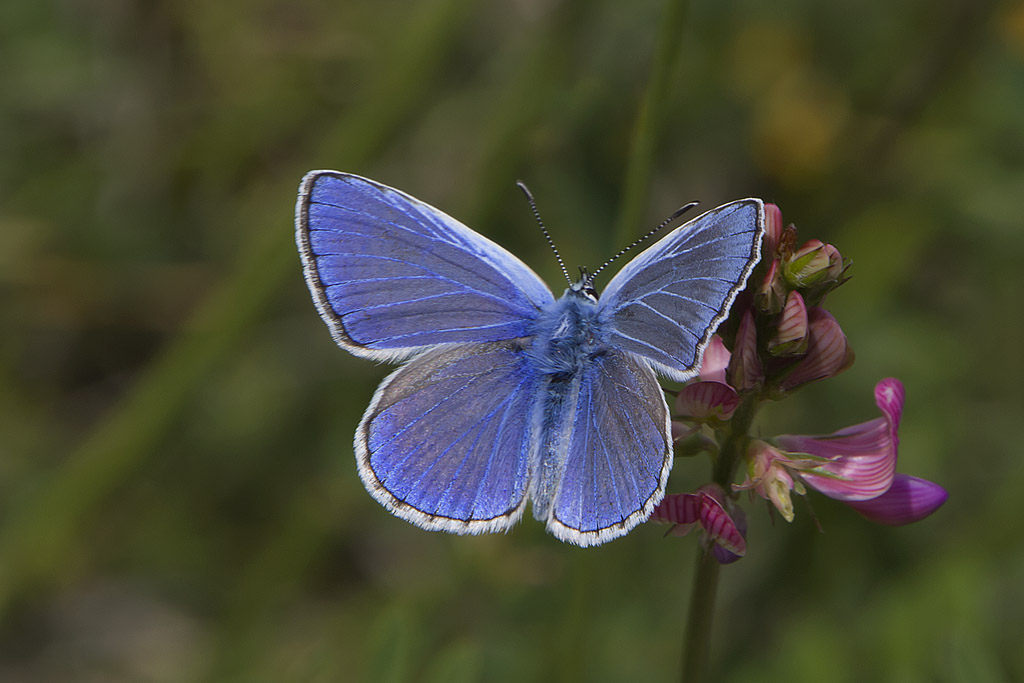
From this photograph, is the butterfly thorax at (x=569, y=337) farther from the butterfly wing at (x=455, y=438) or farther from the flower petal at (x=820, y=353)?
the flower petal at (x=820, y=353)

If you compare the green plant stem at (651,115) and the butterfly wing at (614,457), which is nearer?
the butterfly wing at (614,457)

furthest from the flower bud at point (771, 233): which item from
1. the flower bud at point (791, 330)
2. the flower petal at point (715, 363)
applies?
the flower petal at point (715, 363)

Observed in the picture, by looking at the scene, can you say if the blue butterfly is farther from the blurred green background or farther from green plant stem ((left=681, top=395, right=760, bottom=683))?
the blurred green background

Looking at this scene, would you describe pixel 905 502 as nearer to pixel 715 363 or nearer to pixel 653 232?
pixel 715 363

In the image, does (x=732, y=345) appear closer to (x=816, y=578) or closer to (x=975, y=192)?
(x=816, y=578)

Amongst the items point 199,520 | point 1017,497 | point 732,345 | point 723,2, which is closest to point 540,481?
point 732,345

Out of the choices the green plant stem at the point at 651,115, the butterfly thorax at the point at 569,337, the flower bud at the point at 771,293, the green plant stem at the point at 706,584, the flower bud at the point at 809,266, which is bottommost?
the green plant stem at the point at 706,584

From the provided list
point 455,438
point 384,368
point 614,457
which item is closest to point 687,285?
point 614,457
